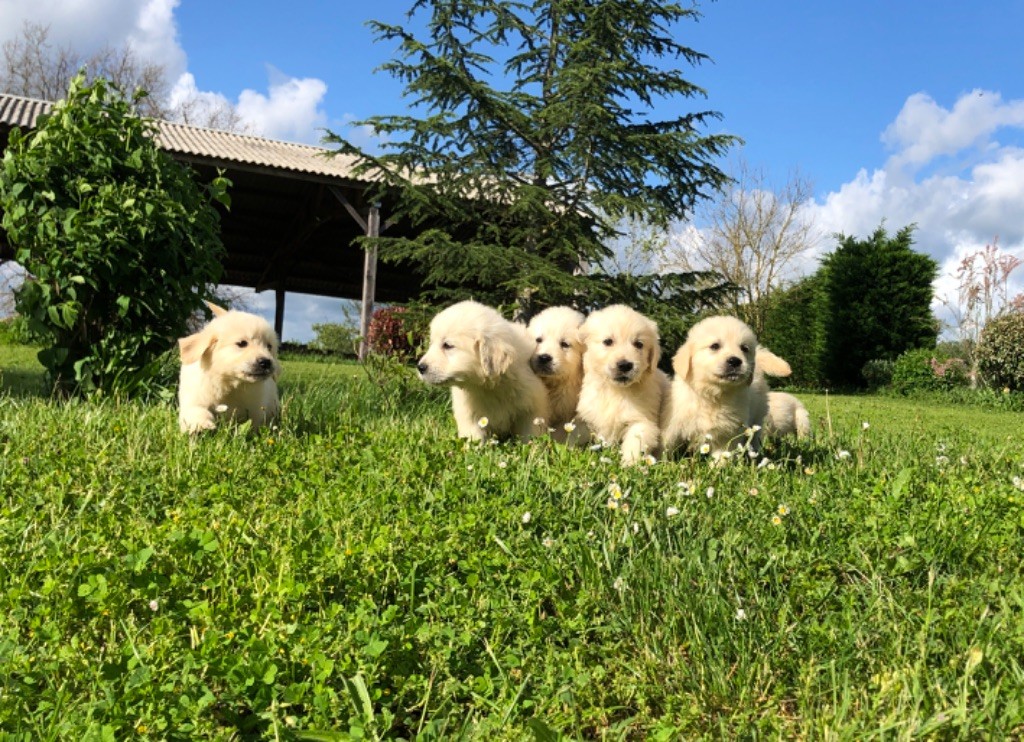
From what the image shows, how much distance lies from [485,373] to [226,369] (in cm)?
157

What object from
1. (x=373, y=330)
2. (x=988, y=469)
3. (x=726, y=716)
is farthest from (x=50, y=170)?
(x=373, y=330)

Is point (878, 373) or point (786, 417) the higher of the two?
point (878, 373)

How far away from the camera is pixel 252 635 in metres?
2.04

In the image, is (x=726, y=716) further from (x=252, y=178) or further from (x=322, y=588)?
(x=252, y=178)

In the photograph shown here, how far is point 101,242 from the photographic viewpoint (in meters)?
5.74

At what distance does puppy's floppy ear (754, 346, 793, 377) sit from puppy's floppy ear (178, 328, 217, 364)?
324 centimetres

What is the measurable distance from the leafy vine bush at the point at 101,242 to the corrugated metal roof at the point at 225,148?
8360 mm

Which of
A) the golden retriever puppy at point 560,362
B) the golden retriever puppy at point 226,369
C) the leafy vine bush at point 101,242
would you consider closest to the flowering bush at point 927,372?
the golden retriever puppy at point 560,362

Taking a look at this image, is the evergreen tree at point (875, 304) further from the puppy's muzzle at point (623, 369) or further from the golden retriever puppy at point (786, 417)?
the puppy's muzzle at point (623, 369)

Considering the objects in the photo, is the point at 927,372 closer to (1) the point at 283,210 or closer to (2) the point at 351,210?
(2) the point at 351,210

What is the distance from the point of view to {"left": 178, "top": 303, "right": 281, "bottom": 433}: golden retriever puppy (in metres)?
4.50

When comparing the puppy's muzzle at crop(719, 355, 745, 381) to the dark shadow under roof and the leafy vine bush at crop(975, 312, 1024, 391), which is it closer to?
the dark shadow under roof

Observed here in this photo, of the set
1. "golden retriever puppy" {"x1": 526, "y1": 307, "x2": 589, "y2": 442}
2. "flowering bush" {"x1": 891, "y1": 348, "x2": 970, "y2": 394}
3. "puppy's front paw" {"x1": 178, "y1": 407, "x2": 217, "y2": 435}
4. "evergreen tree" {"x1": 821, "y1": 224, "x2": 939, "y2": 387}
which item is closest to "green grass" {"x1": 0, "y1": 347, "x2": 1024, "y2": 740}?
"puppy's front paw" {"x1": 178, "y1": 407, "x2": 217, "y2": 435}

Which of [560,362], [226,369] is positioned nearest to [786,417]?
[560,362]
